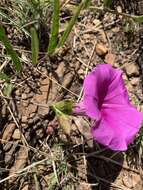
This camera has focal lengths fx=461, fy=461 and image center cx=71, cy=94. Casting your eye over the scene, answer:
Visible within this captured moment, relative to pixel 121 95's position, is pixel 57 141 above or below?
below

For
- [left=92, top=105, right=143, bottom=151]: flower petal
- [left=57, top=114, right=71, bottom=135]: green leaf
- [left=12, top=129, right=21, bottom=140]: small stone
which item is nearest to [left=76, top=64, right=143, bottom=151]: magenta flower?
[left=92, top=105, right=143, bottom=151]: flower petal

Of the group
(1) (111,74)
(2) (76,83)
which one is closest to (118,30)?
(2) (76,83)

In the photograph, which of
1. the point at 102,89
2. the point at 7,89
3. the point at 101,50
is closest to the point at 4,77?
the point at 7,89

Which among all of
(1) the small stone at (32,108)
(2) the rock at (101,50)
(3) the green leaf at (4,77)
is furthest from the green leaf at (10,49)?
(2) the rock at (101,50)

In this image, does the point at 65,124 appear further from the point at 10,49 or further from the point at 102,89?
the point at 10,49

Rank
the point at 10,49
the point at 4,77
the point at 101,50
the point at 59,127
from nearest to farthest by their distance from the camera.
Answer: the point at 10,49, the point at 4,77, the point at 59,127, the point at 101,50

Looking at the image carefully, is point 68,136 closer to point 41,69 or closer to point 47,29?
point 41,69

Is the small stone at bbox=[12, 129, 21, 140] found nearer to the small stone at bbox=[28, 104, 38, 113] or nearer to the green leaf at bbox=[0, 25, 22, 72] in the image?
the small stone at bbox=[28, 104, 38, 113]
